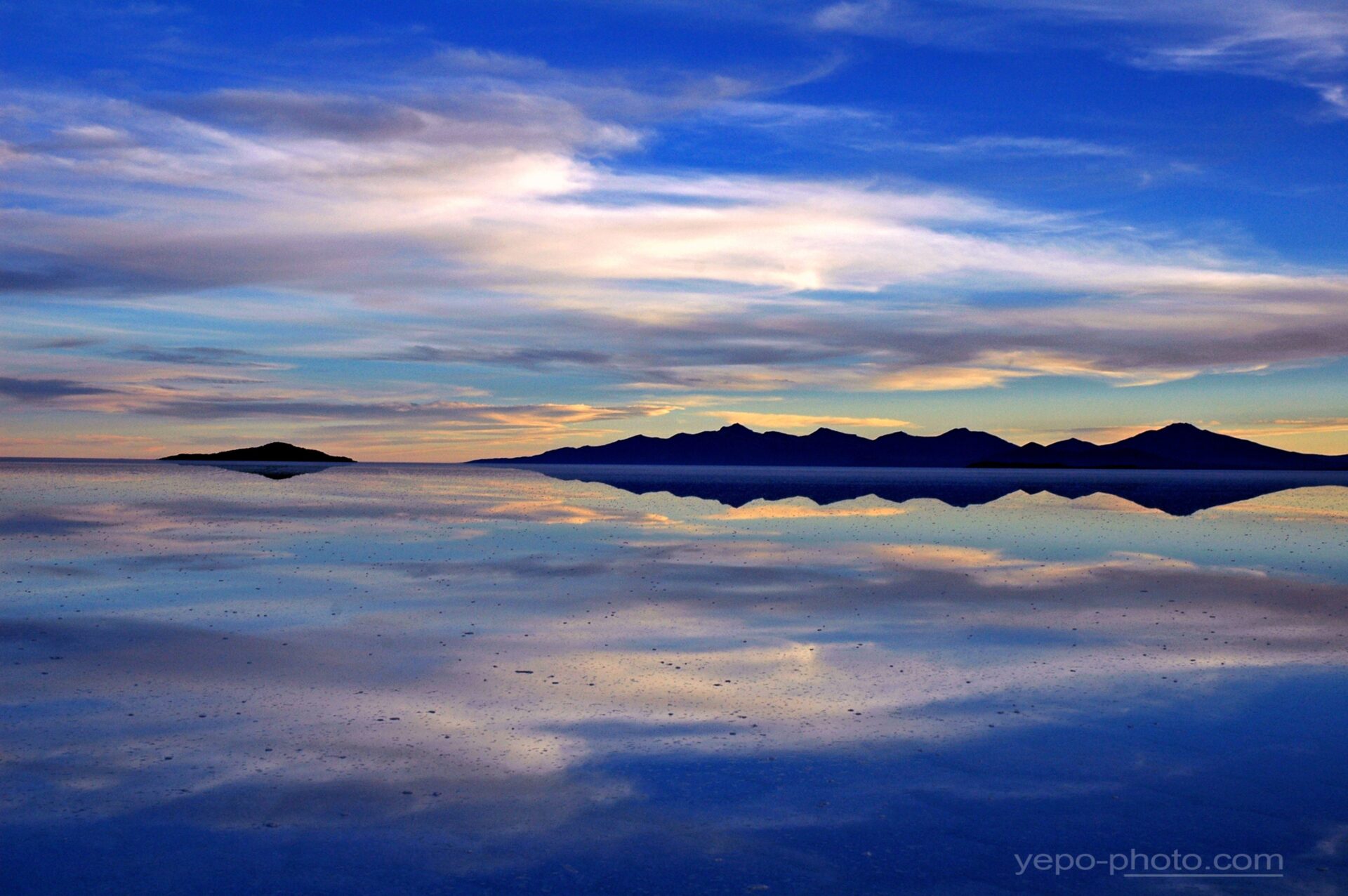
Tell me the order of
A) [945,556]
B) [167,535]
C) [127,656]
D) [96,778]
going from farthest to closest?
[167,535], [945,556], [127,656], [96,778]

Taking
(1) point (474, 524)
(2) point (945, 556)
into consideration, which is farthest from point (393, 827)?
(1) point (474, 524)

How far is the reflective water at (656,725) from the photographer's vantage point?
8.33 meters

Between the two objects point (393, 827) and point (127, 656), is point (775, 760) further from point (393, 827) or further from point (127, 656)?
point (127, 656)

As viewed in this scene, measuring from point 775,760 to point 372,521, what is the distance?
3639 centimetres

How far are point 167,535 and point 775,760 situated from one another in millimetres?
31306

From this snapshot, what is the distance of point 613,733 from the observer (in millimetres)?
11570

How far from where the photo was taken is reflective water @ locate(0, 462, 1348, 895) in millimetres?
8328

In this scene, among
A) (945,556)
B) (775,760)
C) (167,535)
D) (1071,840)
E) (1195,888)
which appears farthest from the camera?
(167,535)

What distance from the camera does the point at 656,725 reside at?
11.9 metres

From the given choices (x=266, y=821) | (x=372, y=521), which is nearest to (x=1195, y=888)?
(x=266, y=821)

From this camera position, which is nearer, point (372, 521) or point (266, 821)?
point (266, 821)

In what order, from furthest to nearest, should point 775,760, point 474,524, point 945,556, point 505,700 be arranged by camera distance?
1. point 474,524
2. point 945,556
3. point 505,700
4. point 775,760

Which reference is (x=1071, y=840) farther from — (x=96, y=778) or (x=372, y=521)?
(x=372, y=521)

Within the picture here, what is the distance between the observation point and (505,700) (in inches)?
512
